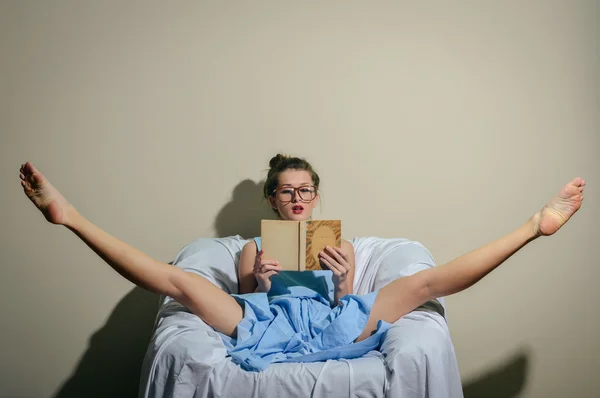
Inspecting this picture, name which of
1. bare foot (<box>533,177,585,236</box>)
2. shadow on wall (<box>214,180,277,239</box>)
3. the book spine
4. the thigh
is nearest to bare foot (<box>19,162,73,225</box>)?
the thigh

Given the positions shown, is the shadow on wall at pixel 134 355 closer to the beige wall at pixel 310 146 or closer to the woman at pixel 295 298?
the beige wall at pixel 310 146

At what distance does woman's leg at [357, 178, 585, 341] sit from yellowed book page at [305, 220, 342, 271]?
0.24 meters

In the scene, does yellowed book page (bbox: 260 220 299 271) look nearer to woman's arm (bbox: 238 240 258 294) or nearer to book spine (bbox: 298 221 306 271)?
book spine (bbox: 298 221 306 271)

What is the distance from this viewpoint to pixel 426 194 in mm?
2529

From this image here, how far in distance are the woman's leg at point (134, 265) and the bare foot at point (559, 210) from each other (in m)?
0.95

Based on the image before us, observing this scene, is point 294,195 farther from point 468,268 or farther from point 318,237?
point 468,268

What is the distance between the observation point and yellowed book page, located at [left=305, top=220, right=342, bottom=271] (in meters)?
1.85

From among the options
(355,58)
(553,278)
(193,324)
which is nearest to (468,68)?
(355,58)

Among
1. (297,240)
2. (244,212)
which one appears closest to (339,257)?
(297,240)

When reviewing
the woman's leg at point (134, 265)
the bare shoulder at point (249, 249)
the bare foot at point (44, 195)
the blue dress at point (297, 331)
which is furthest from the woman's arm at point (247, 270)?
the bare foot at point (44, 195)

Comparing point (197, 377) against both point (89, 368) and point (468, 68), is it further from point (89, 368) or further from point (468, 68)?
point (468, 68)

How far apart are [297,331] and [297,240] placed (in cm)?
29

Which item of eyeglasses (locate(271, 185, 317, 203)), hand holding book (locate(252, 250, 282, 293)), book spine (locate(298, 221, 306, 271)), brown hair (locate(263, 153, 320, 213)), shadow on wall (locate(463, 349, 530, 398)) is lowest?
shadow on wall (locate(463, 349, 530, 398))

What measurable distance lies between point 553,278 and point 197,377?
1.72 m
